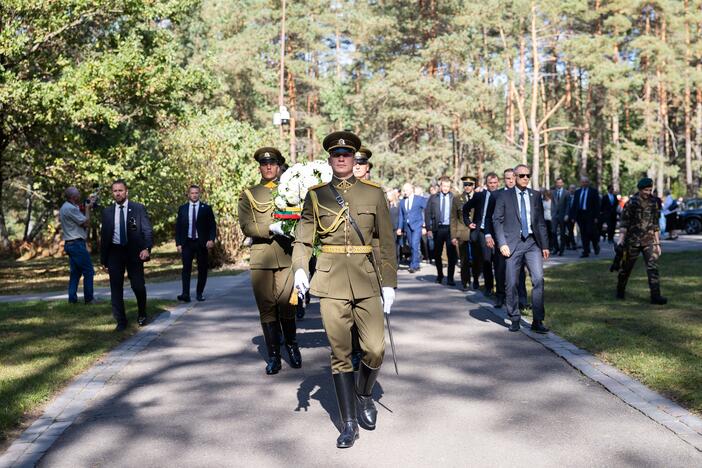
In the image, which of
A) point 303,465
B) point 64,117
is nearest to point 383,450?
point 303,465

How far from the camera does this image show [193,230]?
1355 centimetres

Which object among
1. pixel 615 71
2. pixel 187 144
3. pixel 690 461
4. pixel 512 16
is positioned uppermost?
pixel 512 16

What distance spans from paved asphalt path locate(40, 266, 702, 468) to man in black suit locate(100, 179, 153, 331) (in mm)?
1311

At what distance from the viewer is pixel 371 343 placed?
554cm

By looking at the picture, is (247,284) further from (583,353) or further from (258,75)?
(258,75)

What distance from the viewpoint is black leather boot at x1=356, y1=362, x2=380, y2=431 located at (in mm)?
5648

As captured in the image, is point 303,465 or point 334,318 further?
point 334,318

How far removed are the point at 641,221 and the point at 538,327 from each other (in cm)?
324

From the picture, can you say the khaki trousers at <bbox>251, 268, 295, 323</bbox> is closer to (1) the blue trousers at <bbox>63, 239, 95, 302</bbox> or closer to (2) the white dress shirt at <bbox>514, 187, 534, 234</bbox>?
(2) the white dress shirt at <bbox>514, 187, 534, 234</bbox>

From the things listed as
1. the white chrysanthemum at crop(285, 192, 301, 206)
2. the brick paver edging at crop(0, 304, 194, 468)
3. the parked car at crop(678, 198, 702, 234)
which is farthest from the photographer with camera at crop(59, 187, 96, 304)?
the parked car at crop(678, 198, 702, 234)

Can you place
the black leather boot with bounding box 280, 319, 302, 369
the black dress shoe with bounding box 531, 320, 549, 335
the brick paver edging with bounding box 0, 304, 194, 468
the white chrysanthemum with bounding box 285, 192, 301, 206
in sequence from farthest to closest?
the black dress shoe with bounding box 531, 320, 549, 335 < the black leather boot with bounding box 280, 319, 302, 369 < the white chrysanthemum with bounding box 285, 192, 301, 206 < the brick paver edging with bounding box 0, 304, 194, 468

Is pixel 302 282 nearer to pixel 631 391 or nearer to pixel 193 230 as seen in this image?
pixel 631 391

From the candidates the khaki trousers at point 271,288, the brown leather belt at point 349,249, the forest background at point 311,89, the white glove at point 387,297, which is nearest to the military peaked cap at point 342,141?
the brown leather belt at point 349,249

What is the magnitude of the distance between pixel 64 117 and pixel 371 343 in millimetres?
16149
